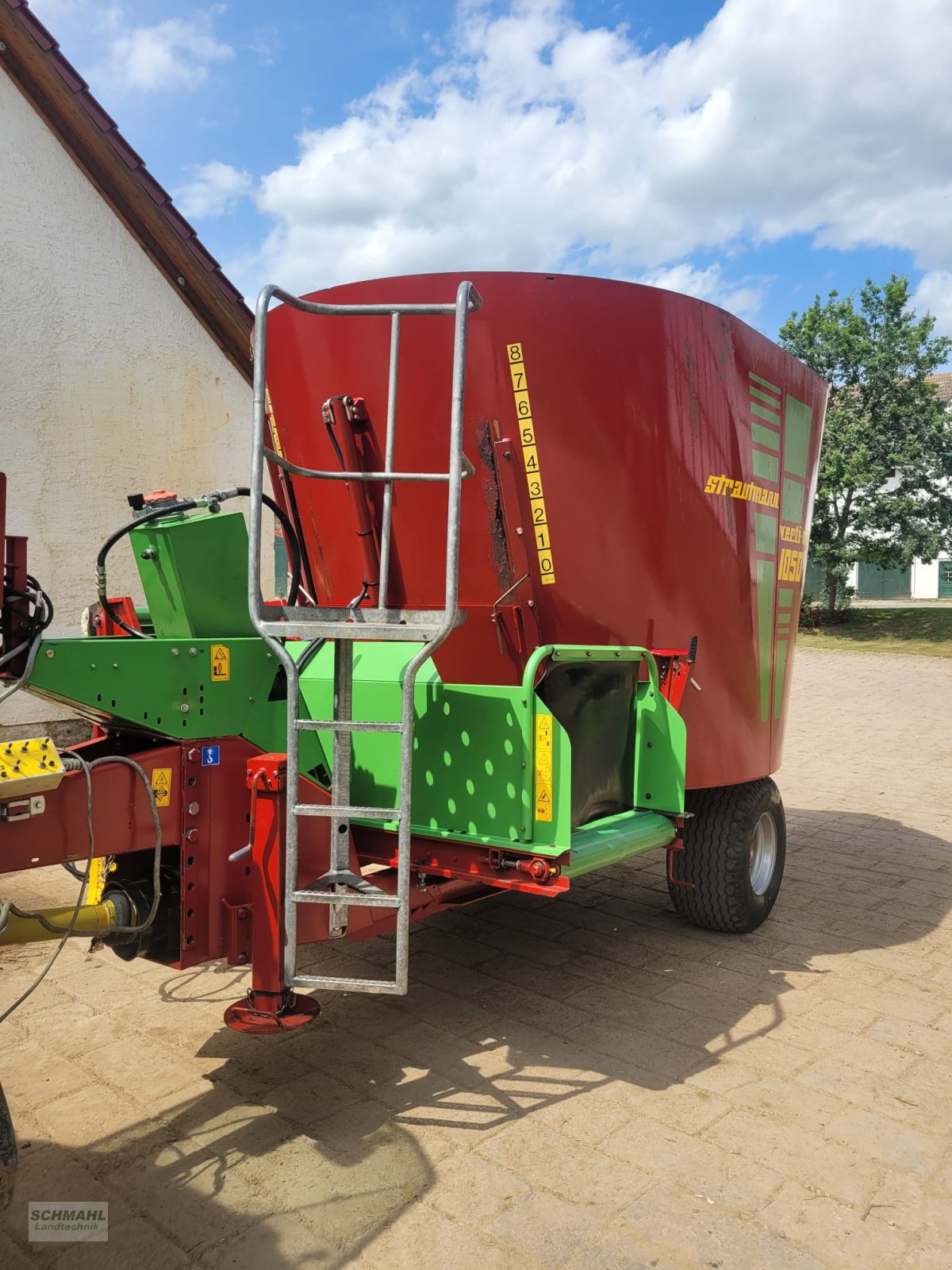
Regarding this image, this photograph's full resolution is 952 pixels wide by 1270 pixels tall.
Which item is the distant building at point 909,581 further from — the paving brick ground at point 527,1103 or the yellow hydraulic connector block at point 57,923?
the yellow hydraulic connector block at point 57,923

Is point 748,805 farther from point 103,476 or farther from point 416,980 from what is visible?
point 103,476

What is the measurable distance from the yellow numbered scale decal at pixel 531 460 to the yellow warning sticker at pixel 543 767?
75cm

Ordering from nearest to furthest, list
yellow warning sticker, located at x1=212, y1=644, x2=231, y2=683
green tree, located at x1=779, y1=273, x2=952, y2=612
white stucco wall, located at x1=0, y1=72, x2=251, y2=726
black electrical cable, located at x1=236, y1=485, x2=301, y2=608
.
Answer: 1. yellow warning sticker, located at x1=212, y1=644, x2=231, y2=683
2. black electrical cable, located at x1=236, y1=485, x2=301, y2=608
3. white stucco wall, located at x1=0, y1=72, x2=251, y2=726
4. green tree, located at x1=779, y1=273, x2=952, y2=612

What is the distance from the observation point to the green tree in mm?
23562

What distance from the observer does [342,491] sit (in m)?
3.93

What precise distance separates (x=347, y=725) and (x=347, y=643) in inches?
9.8

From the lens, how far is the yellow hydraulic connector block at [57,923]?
2695mm

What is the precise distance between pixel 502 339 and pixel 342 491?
2.73 ft

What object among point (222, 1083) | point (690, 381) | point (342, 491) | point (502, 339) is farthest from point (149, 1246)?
point (690, 381)

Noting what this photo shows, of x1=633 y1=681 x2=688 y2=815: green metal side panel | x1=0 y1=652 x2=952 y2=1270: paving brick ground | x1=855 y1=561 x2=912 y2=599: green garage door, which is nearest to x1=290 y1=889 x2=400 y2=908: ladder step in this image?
x1=0 y1=652 x2=952 y2=1270: paving brick ground

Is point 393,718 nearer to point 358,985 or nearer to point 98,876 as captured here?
point 358,985

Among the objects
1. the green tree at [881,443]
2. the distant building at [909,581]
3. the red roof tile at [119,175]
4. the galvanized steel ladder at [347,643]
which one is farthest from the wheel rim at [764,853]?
the distant building at [909,581]

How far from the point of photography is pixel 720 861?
4.65m

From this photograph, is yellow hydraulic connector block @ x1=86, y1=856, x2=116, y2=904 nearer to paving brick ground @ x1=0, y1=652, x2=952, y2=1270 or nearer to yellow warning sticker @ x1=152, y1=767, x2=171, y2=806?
yellow warning sticker @ x1=152, y1=767, x2=171, y2=806
